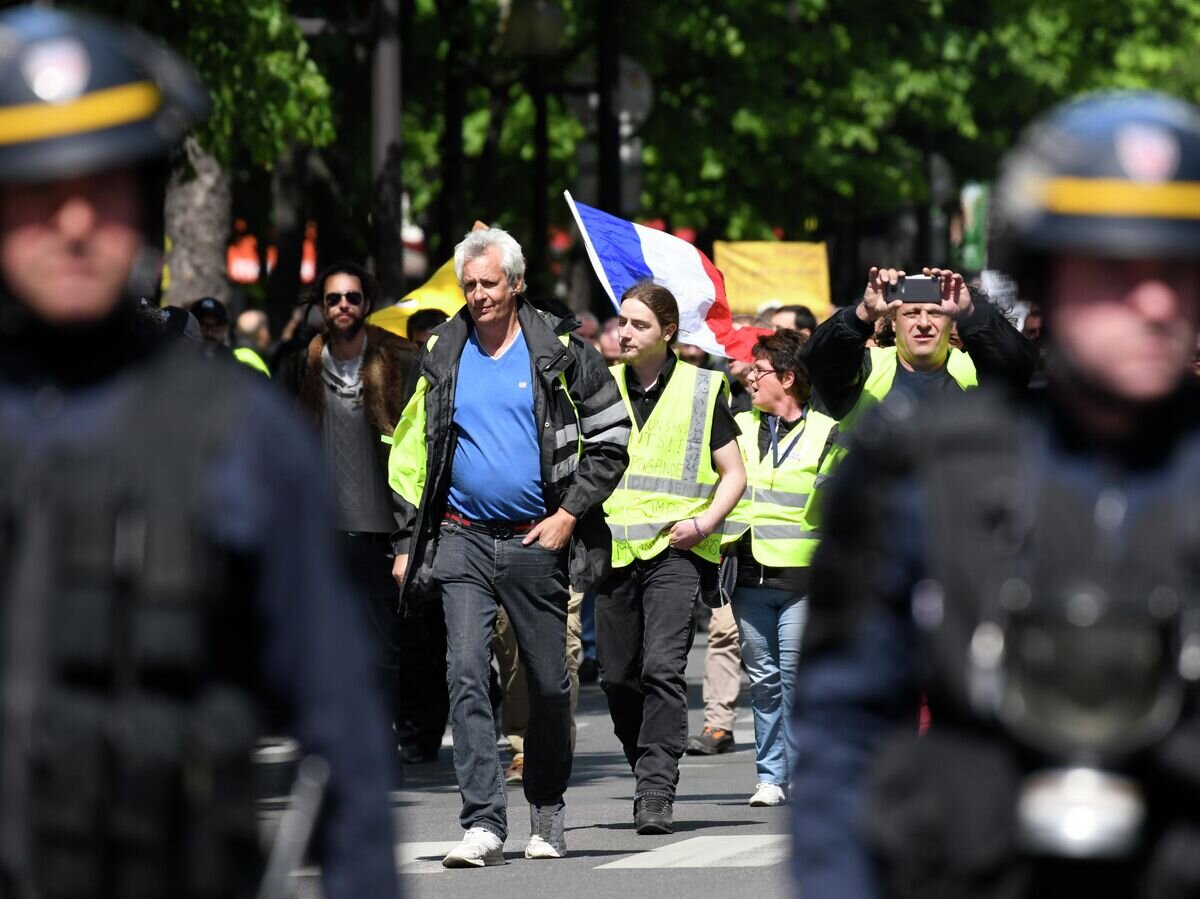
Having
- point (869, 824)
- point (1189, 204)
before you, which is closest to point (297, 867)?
point (869, 824)

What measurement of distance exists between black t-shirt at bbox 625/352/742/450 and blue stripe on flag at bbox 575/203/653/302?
1879 mm

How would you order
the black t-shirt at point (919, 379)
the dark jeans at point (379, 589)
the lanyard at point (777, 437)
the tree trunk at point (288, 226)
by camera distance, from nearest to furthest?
the black t-shirt at point (919, 379) → the lanyard at point (777, 437) → the dark jeans at point (379, 589) → the tree trunk at point (288, 226)

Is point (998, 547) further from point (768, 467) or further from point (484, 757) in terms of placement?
point (768, 467)

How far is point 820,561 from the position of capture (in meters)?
3.24

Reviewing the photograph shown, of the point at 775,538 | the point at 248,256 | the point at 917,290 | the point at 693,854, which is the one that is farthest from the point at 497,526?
the point at 248,256

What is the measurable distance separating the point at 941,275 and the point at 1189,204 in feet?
18.1

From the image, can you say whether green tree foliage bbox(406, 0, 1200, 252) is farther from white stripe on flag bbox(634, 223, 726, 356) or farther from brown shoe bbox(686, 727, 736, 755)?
brown shoe bbox(686, 727, 736, 755)

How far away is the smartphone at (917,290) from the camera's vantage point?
8508 mm

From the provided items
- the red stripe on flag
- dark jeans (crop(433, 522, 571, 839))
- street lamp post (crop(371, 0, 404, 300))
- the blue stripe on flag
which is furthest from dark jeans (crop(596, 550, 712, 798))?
street lamp post (crop(371, 0, 404, 300))

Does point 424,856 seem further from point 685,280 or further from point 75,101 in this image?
point 75,101

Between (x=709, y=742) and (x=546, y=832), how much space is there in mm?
3402

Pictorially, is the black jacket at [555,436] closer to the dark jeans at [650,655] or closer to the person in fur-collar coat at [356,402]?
the dark jeans at [650,655]

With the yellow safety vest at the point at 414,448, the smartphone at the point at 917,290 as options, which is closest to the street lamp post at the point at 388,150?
the yellow safety vest at the point at 414,448

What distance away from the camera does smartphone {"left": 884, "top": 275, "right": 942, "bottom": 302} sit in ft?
27.9
